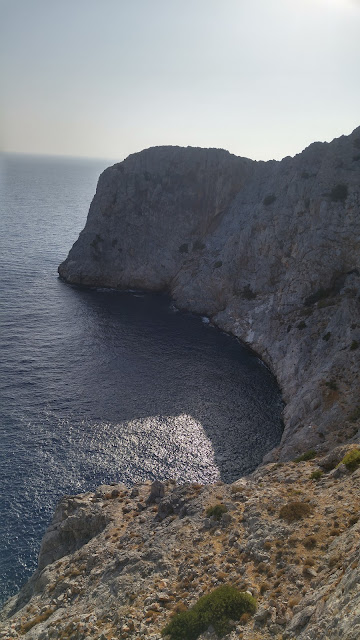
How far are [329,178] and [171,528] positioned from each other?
7267 cm

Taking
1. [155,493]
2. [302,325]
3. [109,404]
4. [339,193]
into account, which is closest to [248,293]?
[302,325]

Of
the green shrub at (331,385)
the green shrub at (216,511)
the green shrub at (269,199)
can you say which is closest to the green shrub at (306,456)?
the green shrub at (216,511)

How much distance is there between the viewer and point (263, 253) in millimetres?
91438

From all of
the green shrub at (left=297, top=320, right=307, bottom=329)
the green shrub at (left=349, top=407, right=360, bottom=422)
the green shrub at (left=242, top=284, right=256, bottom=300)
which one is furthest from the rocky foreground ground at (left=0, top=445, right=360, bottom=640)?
the green shrub at (left=242, top=284, right=256, bottom=300)

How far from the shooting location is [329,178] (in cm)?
8375

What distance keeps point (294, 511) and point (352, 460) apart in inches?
271

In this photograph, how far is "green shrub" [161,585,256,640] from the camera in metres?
20.2

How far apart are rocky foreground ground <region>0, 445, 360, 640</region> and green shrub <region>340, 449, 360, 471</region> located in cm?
44

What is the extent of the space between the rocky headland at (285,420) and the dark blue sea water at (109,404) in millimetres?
5106

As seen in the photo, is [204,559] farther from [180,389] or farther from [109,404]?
[180,389]

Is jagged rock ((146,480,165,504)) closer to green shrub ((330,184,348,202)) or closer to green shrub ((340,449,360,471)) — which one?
green shrub ((340,449,360,471))

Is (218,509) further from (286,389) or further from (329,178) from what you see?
(329,178)

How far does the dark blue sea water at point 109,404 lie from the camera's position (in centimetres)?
4609

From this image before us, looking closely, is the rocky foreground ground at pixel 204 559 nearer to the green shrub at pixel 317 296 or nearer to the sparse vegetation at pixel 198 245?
the green shrub at pixel 317 296
